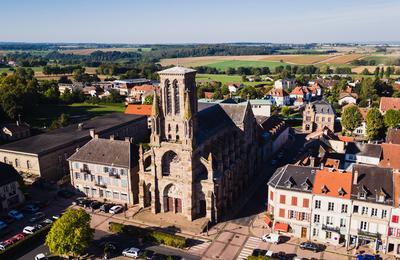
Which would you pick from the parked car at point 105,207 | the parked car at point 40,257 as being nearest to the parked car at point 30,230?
the parked car at point 40,257

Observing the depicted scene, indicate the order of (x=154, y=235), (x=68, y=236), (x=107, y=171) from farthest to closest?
(x=107, y=171) → (x=154, y=235) → (x=68, y=236)

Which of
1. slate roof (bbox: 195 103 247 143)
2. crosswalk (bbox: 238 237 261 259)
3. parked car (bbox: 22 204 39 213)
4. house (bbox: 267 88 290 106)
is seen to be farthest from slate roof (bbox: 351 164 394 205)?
house (bbox: 267 88 290 106)

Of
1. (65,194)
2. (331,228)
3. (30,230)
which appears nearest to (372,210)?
(331,228)

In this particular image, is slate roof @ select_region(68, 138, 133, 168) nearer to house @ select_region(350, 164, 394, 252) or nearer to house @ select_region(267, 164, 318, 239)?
house @ select_region(267, 164, 318, 239)

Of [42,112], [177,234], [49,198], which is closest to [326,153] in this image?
[177,234]

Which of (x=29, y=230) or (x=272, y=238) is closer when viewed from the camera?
(x=272, y=238)

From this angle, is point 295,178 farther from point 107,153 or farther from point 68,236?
point 107,153
